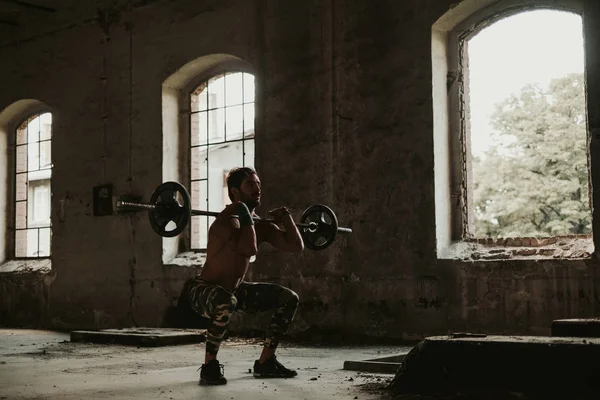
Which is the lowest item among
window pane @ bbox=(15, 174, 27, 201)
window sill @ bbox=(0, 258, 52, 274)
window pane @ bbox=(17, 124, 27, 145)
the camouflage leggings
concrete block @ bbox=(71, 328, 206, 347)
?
concrete block @ bbox=(71, 328, 206, 347)

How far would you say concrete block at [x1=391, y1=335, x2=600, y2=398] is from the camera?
348cm

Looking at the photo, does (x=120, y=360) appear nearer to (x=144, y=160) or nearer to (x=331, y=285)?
(x=331, y=285)

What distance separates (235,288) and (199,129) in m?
4.67

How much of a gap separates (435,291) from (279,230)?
2178 millimetres

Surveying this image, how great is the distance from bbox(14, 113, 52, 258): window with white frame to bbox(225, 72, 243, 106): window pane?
3180 mm

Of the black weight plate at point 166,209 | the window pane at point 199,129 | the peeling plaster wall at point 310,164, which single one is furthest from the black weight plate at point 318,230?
the window pane at point 199,129

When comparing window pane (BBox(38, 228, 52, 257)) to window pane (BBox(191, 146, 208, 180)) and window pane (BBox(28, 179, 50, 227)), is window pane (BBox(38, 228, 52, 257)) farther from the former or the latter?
window pane (BBox(191, 146, 208, 180))

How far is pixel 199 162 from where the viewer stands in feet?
29.5

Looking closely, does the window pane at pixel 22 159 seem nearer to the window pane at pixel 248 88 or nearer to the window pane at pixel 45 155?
the window pane at pixel 45 155

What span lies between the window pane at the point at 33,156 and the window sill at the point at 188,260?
3.27 m

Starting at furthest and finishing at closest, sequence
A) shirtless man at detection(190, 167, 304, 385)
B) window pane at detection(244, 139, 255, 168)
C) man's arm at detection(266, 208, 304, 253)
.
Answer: window pane at detection(244, 139, 255, 168)
man's arm at detection(266, 208, 304, 253)
shirtless man at detection(190, 167, 304, 385)

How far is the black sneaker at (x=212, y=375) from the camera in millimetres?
4375

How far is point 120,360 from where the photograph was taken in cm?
583

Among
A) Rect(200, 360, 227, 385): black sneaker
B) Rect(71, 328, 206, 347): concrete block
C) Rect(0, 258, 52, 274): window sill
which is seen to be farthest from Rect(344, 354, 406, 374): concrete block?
Rect(0, 258, 52, 274): window sill
